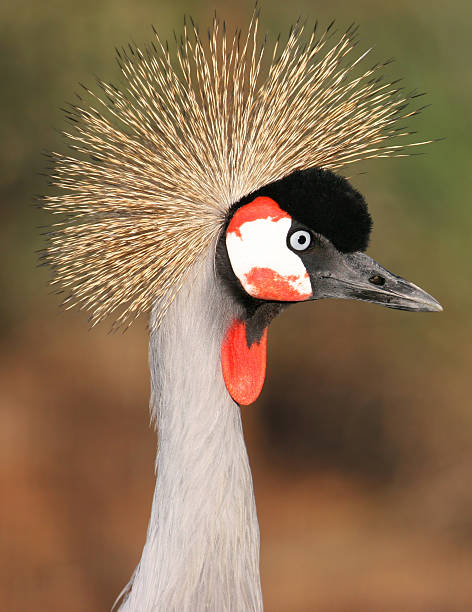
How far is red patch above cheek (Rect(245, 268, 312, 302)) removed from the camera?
3.48ft

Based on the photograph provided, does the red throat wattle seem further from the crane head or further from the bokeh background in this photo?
the bokeh background

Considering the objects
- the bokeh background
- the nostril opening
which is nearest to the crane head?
the nostril opening

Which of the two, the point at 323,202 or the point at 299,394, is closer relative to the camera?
the point at 323,202

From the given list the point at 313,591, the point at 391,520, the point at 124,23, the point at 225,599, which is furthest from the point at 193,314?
the point at 391,520

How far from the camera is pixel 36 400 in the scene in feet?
9.18

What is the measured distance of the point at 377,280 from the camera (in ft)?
3.58

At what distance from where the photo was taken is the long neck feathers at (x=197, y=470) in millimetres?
1072

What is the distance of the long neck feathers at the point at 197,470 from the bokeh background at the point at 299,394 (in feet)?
4.65

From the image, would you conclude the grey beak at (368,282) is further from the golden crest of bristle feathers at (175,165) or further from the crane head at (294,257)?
the golden crest of bristle feathers at (175,165)

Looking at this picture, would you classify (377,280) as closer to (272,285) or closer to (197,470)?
(272,285)

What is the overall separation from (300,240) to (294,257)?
0.02 metres

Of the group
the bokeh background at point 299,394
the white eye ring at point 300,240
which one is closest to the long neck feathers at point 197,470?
the white eye ring at point 300,240

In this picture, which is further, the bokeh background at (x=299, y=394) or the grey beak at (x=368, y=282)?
the bokeh background at (x=299, y=394)

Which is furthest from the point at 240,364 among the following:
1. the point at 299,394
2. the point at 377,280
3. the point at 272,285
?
the point at 299,394
